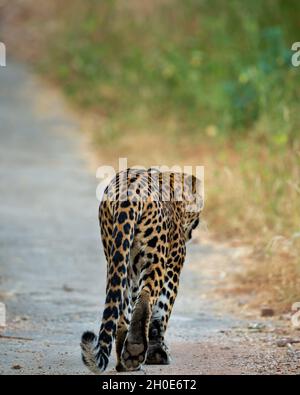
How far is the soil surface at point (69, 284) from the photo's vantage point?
6266 mm

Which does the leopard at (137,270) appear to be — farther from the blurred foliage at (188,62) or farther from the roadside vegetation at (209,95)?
the blurred foliage at (188,62)

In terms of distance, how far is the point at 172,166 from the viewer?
493 inches

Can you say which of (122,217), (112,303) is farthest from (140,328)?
(122,217)

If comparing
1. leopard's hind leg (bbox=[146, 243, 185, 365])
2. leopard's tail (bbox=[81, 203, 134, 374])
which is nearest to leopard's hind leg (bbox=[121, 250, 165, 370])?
leopard's tail (bbox=[81, 203, 134, 374])

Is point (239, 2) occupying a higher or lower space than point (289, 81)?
higher

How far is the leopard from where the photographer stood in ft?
18.8

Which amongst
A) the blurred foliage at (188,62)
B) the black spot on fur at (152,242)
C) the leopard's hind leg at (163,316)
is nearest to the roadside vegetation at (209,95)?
the blurred foliage at (188,62)

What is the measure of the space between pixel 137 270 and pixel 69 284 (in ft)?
A: 9.02

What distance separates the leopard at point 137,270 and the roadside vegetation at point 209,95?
4.89ft

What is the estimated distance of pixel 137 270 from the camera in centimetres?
613

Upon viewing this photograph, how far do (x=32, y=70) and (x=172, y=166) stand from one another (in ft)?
28.3

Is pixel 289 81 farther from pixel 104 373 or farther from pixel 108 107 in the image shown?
pixel 104 373

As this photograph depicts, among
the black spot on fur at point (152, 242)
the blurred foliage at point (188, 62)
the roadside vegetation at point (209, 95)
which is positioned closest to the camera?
the black spot on fur at point (152, 242)
